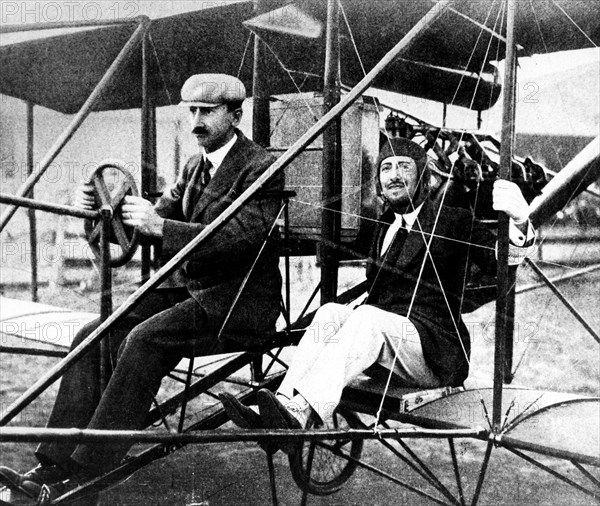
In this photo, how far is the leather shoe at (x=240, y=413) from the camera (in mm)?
2793

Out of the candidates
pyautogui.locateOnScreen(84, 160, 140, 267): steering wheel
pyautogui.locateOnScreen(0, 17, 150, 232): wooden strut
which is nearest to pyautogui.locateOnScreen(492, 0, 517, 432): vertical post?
pyautogui.locateOnScreen(84, 160, 140, 267): steering wheel

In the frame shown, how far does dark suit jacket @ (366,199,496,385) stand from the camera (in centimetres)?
328

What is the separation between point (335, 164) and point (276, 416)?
1305 millimetres

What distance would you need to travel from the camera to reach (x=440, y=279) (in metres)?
3.35

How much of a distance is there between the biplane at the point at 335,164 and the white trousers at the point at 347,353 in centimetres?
12

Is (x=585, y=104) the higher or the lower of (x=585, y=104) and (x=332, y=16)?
the lower

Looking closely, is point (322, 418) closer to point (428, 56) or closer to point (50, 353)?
point (50, 353)

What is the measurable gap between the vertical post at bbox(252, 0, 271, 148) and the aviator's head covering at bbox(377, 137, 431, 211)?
2.56 feet

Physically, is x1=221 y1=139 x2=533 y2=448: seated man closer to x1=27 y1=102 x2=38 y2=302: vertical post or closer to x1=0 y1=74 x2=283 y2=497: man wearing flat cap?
x1=0 y1=74 x2=283 y2=497: man wearing flat cap

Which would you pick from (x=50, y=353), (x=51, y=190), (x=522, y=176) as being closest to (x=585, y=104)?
(x=522, y=176)

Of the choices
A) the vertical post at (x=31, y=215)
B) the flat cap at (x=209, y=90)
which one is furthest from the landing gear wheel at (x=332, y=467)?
the vertical post at (x=31, y=215)

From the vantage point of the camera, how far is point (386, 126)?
412 cm

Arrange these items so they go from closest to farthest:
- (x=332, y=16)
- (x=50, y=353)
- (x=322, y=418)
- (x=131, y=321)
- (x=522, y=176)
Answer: (x=322, y=418)
(x=332, y=16)
(x=131, y=321)
(x=50, y=353)
(x=522, y=176)

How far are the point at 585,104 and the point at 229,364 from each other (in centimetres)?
240
